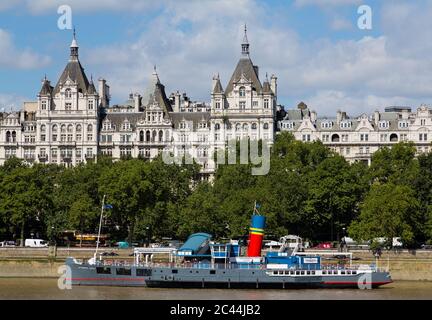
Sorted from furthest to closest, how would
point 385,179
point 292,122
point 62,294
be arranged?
point 292,122
point 385,179
point 62,294

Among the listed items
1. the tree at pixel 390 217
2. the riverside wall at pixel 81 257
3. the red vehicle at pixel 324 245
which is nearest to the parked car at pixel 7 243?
the riverside wall at pixel 81 257

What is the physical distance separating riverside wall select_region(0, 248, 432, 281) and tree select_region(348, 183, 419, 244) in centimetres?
204

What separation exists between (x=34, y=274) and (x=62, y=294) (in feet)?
55.9

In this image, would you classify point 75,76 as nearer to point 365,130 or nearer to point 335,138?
point 335,138

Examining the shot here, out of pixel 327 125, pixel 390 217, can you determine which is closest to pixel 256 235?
pixel 390 217

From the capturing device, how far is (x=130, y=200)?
10519 cm

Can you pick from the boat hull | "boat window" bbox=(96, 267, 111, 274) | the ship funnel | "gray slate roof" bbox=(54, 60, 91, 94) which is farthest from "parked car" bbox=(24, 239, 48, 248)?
"gray slate roof" bbox=(54, 60, 91, 94)

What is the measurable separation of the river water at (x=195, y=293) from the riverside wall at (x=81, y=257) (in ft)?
18.2

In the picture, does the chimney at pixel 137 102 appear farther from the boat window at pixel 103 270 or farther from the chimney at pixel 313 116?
the boat window at pixel 103 270

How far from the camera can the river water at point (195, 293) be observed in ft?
225

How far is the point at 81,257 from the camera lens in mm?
92562

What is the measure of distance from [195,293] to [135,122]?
72.0 m
